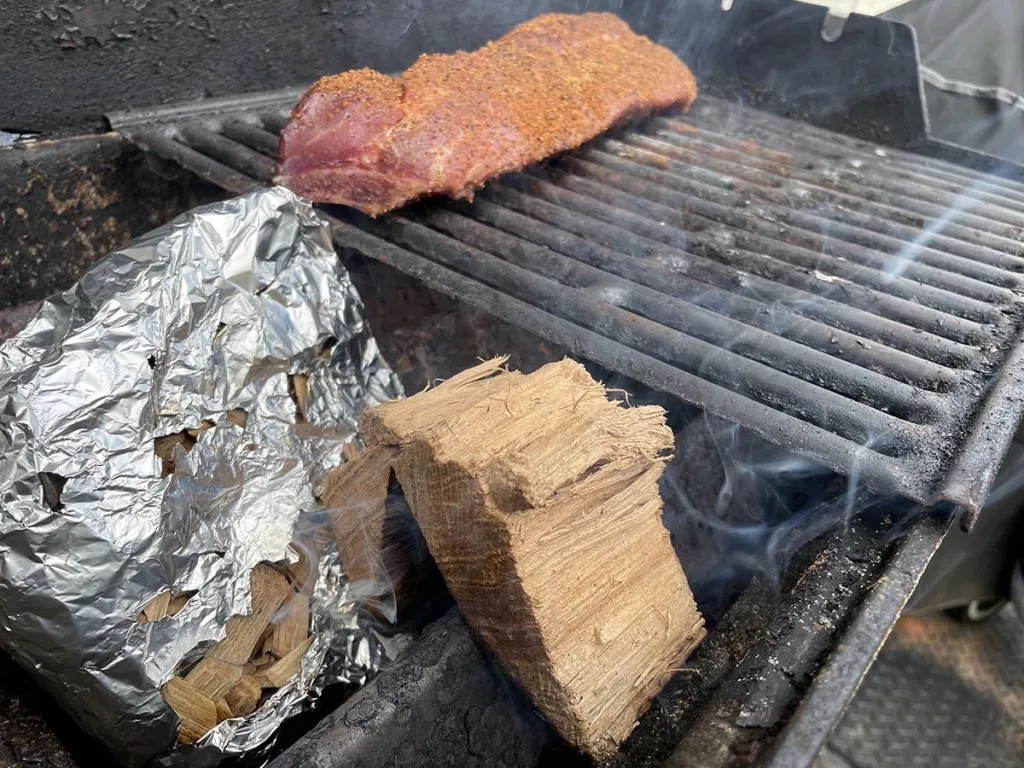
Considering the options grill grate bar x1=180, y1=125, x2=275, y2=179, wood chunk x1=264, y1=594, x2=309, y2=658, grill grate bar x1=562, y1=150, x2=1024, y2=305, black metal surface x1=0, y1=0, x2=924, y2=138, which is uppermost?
black metal surface x1=0, y1=0, x2=924, y2=138

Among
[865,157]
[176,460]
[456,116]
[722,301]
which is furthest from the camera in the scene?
[865,157]

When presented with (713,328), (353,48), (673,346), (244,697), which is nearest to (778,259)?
(713,328)

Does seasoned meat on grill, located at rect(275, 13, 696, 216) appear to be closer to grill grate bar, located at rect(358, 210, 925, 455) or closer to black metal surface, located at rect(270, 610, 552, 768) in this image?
grill grate bar, located at rect(358, 210, 925, 455)

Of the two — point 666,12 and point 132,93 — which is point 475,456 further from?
point 666,12

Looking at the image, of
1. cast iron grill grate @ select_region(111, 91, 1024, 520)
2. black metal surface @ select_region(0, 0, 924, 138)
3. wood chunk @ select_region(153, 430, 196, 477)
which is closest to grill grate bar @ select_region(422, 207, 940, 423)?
cast iron grill grate @ select_region(111, 91, 1024, 520)

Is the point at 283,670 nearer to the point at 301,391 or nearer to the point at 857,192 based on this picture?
the point at 301,391

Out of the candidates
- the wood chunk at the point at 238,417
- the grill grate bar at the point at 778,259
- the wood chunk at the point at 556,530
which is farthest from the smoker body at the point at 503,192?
the wood chunk at the point at 238,417
